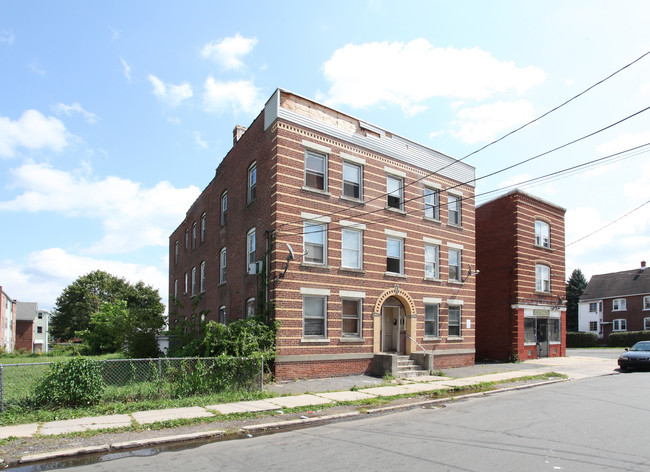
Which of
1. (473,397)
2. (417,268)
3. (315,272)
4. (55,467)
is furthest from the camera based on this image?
(417,268)

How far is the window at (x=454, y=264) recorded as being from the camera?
22.5 metres

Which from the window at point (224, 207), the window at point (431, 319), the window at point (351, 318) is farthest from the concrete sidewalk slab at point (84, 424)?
the window at point (224, 207)

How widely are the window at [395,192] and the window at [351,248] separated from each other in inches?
96.1

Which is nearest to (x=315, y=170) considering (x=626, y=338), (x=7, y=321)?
(x=626, y=338)

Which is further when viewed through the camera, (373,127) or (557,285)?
(557,285)

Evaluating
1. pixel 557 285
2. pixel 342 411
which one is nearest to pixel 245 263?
pixel 342 411

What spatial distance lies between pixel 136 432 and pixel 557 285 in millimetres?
26883

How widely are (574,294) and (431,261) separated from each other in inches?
2413

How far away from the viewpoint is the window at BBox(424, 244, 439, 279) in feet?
69.6

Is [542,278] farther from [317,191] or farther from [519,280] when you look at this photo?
[317,191]

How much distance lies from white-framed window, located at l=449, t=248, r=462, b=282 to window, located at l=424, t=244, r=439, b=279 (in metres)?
1.20

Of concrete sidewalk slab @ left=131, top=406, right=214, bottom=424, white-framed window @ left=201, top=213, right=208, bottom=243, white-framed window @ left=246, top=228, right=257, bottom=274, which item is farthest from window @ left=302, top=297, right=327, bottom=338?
white-framed window @ left=201, top=213, right=208, bottom=243

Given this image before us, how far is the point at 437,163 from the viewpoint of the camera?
22.2 meters

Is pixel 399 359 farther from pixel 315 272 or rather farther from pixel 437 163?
pixel 437 163
